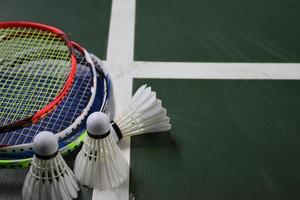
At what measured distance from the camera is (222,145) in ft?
7.29

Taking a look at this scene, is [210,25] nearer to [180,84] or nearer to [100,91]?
[180,84]

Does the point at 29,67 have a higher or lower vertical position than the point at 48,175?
higher

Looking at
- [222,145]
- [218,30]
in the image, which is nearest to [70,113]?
[222,145]

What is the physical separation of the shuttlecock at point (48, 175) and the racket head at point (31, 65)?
1.36ft

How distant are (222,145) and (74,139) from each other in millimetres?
659

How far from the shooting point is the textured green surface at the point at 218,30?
8.86ft

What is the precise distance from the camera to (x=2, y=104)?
2.23m

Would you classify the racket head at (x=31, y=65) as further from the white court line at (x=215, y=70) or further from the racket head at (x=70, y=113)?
the white court line at (x=215, y=70)

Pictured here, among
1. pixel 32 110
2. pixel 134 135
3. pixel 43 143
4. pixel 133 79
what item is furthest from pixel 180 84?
pixel 43 143

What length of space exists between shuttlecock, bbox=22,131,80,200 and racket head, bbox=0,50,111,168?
0.28 ft

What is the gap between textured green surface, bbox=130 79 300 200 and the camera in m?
2.05

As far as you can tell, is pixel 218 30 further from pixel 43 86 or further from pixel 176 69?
pixel 43 86

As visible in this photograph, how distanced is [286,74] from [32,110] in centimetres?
132

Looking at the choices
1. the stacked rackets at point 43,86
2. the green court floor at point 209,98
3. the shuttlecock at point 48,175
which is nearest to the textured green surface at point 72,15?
the green court floor at point 209,98
